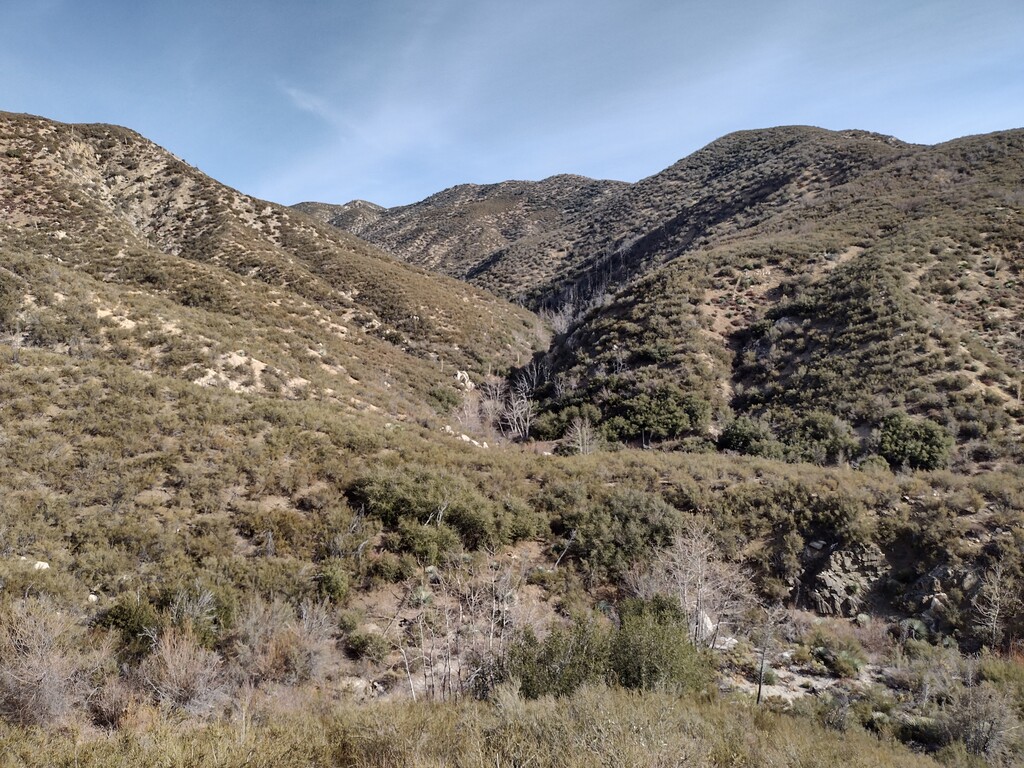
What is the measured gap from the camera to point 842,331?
23156mm

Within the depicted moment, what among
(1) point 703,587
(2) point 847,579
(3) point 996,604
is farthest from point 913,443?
(1) point 703,587

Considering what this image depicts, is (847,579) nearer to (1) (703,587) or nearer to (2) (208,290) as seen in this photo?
(1) (703,587)

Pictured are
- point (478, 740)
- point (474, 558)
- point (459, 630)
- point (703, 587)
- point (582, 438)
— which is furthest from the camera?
point (582, 438)

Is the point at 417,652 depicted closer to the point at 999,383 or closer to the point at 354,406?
the point at 354,406

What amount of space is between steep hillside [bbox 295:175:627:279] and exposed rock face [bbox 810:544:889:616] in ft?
240

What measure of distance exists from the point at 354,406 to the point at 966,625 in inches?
718

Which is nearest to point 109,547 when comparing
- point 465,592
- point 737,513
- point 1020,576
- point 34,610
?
point 34,610

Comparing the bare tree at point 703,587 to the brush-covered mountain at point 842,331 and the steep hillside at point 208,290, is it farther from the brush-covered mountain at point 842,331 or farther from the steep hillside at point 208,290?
the steep hillside at point 208,290

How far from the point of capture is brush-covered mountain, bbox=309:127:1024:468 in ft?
58.1

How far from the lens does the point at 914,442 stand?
1598 centimetres

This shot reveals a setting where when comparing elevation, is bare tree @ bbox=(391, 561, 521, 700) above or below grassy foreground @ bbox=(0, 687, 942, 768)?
below

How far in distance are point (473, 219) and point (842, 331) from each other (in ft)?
290

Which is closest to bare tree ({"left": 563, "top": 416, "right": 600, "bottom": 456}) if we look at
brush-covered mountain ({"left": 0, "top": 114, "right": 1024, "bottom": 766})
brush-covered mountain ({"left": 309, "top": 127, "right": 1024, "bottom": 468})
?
brush-covered mountain ({"left": 0, "top": 114, "right": 1024, "bottom": 766})

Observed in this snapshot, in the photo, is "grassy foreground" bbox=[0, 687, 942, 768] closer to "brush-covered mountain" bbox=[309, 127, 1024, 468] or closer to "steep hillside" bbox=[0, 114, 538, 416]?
"steep hillside" bbox=[0, 114, 538, 416]
